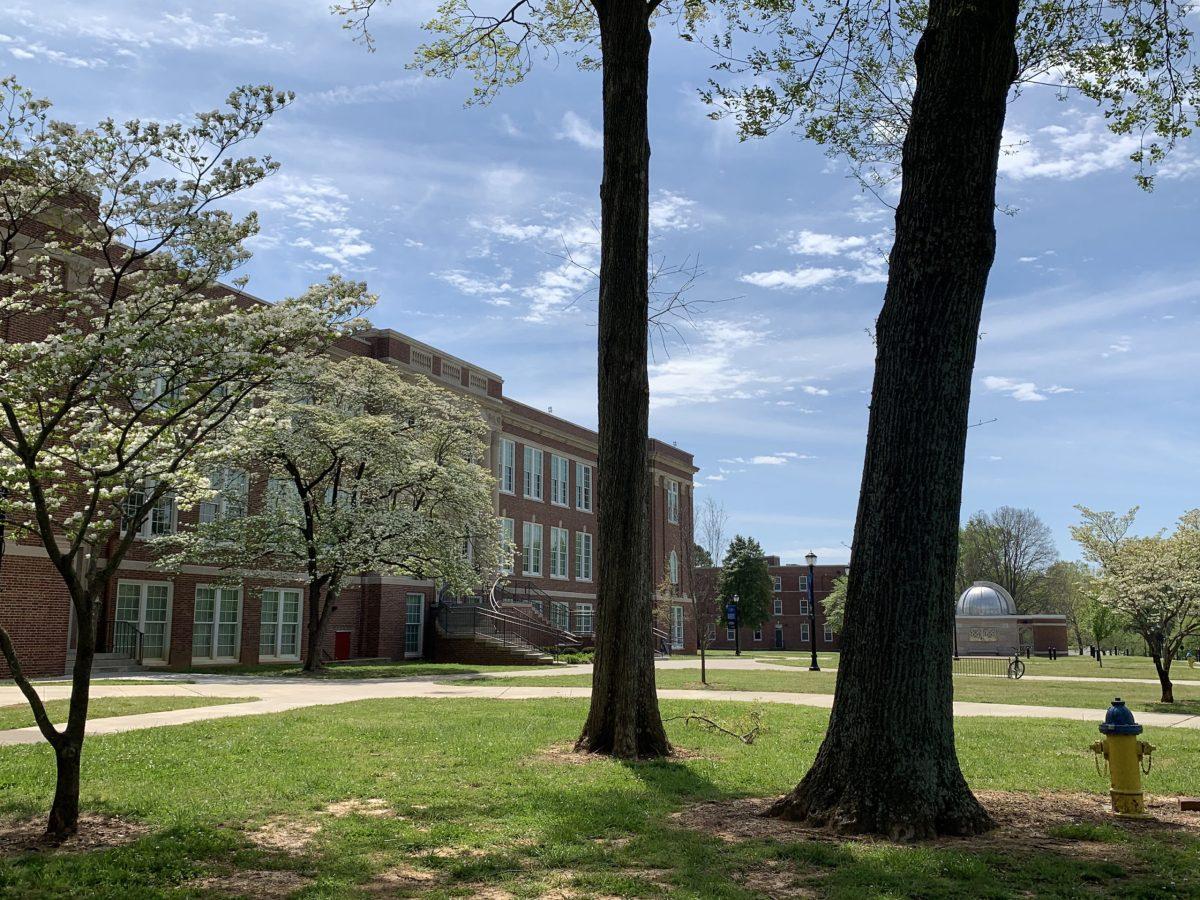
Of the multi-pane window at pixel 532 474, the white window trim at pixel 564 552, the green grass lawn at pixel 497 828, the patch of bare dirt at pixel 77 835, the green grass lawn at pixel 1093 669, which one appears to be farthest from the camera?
the white window trim at pixel 564 552

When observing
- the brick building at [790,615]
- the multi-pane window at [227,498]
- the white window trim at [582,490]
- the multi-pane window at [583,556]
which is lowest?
the brick building at [790,615]

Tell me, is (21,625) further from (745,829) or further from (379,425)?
(745,829)

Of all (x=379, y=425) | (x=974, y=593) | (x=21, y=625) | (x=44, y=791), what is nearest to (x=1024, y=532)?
(x=974, y=593)

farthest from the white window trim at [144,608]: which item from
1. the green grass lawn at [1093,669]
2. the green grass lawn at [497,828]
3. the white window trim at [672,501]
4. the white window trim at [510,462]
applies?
the white window trim at [672,501]

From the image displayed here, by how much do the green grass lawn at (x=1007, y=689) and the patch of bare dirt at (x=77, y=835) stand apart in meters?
15.2

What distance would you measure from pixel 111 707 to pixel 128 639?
1266cm

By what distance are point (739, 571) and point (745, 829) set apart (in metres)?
72.0

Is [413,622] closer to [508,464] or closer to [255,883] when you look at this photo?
[508,464]

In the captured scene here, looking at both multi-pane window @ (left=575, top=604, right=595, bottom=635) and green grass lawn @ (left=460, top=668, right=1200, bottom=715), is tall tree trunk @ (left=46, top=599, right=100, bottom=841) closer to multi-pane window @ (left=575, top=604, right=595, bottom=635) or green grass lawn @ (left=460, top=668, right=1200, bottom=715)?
green grass lawn @ (left=460, top=668, right=1200, bottom=715)

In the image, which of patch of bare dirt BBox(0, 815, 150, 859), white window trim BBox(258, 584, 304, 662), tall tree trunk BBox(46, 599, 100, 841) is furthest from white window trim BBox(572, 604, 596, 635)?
tall tree trunk BBox(46, 599, 100, 841)

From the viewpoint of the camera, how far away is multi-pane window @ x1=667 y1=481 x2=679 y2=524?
58.2m

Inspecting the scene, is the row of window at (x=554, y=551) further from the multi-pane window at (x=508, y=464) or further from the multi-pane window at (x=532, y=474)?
the multi-pane window at (x=508, y=464)

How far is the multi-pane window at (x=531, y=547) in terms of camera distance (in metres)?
43.3

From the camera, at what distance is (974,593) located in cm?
6272
